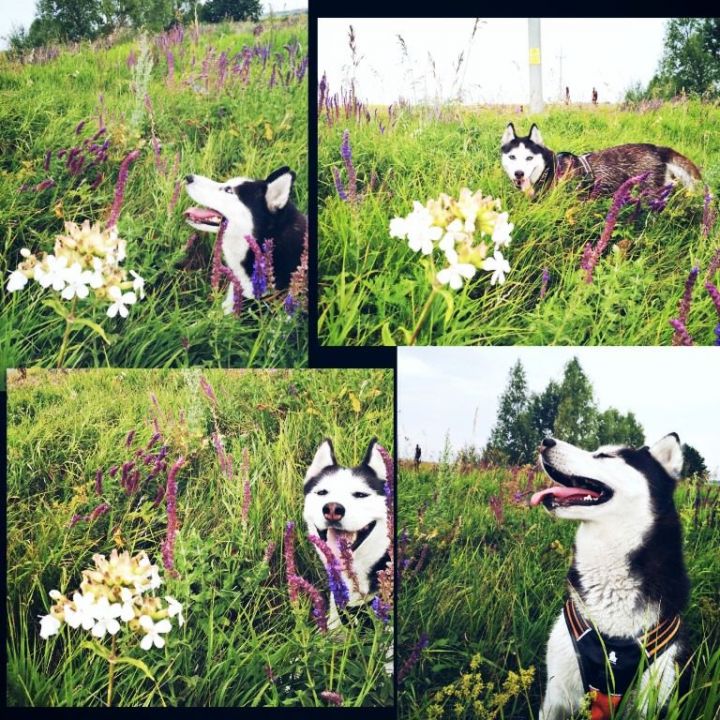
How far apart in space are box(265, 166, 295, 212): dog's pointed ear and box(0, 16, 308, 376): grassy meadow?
0.11ft

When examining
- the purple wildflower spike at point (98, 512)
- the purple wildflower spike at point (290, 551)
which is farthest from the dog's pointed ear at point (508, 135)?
the purple wildflower spike at point (98, 512)

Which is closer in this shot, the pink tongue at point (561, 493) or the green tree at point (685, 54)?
the pink tongue at point (561, 493)

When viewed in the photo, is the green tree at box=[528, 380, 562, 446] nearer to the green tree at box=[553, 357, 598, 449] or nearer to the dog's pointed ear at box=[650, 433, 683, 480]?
the green tree at box=[553, 357, 598, 449]

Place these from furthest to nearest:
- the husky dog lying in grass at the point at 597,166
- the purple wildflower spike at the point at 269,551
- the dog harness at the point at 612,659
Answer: the husky dog lying in grass at the point at 597,166, the purple wildflower spike at the point at 269,551, the dog harness at the point at 612,659

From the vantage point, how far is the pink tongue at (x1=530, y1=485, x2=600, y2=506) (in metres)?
2.88

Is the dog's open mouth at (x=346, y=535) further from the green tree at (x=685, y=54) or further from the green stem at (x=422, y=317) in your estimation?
the green tree at (x=685, y=54)

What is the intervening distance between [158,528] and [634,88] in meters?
1.82

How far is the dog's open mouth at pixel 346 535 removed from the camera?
2922mm

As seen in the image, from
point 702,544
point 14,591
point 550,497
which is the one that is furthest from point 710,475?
point 14,591

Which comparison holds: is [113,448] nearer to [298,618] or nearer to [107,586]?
[107,586]

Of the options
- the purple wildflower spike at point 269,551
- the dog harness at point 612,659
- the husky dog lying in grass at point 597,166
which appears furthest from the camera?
the husky dog lying in grass at point 597,166

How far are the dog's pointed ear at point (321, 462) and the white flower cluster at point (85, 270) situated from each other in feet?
2.18

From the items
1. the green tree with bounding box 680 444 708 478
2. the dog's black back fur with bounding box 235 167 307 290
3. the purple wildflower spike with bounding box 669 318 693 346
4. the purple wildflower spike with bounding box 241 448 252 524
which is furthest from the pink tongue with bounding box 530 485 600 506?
the dog's black back fur with bounding box 235 167 307 290

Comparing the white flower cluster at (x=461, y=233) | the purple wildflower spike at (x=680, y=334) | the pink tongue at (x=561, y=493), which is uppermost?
the white flower cluster at (x=461, y=233)
